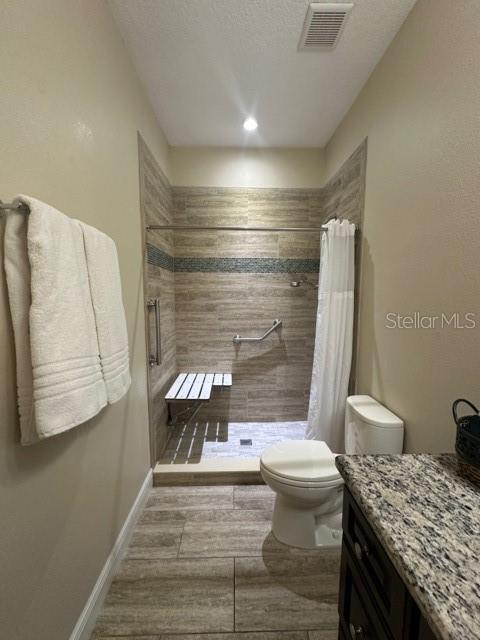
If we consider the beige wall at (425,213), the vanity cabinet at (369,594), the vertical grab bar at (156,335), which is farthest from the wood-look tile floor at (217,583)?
the vertical grab bar at (156,335)

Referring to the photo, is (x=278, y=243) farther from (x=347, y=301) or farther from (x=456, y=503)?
(x=456, y=503)

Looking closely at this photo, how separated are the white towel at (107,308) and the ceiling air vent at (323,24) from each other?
147 centimetres

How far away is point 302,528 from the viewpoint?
59.5 inches

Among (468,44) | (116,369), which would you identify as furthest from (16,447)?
(468,44)

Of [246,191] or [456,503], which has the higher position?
[246,191]

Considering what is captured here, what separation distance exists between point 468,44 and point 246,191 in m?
1.89

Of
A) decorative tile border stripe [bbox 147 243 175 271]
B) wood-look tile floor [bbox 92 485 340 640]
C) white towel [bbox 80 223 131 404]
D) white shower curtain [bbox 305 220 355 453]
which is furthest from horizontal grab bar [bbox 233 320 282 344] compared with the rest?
white towel [bbox 80 223 131 404]

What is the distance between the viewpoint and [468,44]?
970mm

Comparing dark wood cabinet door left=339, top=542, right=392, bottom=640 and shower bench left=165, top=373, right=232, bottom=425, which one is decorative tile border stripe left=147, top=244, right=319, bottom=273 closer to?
shower bench left=165, top=373, right=232, bottom=425

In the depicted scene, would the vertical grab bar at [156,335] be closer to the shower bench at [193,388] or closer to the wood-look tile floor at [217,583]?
the shower bench at [193,388]

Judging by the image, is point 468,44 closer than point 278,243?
Yes

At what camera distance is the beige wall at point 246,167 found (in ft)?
8.59

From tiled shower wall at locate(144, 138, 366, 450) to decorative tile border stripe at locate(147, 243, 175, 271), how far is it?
0.04 metres

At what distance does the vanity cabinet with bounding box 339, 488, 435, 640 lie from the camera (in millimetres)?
542
